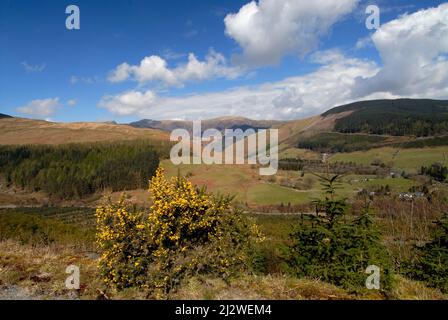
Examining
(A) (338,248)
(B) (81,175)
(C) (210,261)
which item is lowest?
(B) (81,175)

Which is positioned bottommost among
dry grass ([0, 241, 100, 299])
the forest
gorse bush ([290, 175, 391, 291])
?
the forest

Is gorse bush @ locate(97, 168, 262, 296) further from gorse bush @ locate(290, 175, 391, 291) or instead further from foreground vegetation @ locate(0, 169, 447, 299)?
gorse bush @ locate(290, 175, 391, 291)

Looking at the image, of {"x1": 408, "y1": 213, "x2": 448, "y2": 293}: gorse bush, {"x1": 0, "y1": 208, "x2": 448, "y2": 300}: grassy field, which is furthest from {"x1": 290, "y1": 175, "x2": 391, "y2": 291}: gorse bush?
{"x1": 408, "y1": 213, "x2": 448, "y2": 293}: gorse bush

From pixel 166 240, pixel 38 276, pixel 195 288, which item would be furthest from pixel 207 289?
pixel 38 276

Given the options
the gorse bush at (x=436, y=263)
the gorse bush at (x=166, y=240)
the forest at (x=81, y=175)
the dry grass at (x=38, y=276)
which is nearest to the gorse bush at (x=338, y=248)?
the gorse bush at (x=436, y=263)

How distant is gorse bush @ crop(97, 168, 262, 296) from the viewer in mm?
10328

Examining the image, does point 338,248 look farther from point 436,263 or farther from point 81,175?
point 81,175

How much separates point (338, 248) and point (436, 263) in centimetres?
330

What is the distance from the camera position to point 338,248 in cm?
1036

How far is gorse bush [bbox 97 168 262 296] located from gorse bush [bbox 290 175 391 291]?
7.39 ft
